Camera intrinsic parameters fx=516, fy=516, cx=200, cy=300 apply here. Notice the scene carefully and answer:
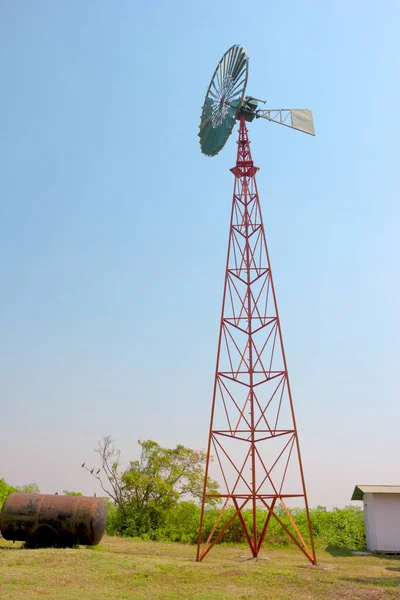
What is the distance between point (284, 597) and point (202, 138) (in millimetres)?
15739

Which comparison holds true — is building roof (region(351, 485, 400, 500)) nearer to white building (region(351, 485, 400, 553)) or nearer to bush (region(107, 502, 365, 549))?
white building (region(351, 485, 400, 553))

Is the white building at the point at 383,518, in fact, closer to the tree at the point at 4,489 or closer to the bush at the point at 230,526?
the bush at the point at 230,526

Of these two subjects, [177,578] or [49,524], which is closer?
[177,578]

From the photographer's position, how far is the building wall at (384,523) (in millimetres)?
20203

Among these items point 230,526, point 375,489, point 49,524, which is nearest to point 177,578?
point 49,524

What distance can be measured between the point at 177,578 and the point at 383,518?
11.4m

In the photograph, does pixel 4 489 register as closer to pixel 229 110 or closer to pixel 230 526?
pixel 230 526

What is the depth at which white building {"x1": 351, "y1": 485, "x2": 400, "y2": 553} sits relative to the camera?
20.2m

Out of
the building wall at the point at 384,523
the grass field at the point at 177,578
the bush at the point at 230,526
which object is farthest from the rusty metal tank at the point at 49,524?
the building wall at the point at 384,523

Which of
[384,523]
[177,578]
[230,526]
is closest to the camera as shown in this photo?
[177,578]

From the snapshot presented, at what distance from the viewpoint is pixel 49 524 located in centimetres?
1616

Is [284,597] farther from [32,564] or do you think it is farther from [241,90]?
[241,90]

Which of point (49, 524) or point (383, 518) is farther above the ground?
point (383, 518)

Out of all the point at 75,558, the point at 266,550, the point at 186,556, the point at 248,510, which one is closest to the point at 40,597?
the point at 75,558
